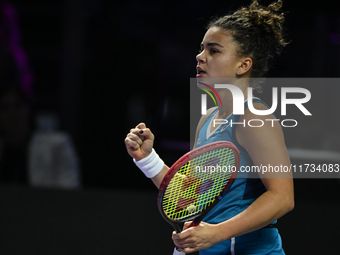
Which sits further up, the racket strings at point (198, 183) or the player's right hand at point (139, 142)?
the player's right hand at point (139, 142)

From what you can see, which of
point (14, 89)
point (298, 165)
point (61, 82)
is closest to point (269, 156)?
point (298, 165)

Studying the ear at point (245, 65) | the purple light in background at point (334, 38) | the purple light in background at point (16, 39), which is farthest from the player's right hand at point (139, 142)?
the purple light in background at point (16, 39)

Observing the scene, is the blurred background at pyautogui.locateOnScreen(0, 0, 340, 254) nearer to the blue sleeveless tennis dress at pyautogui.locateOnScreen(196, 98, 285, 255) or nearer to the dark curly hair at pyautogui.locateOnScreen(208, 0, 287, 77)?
the dark curly hair at pyautogui.locateOnScreen(208, 0, 287, 77)

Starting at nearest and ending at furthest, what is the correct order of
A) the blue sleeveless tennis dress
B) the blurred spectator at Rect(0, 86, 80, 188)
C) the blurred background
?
the blue sleeveless tennis dress → the blurred background → the blurred spectator at Rect(0, 86, 80, 188)

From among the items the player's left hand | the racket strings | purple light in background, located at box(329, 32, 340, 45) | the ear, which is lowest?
the player's left hand

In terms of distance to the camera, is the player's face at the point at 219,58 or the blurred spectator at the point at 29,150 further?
the blurred spectator at the point at 29,150

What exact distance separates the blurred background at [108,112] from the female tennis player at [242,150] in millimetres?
744

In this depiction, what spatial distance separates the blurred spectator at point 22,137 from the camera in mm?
2322

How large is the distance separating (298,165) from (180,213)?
101 centimetres

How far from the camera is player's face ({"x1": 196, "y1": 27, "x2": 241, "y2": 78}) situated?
1.18 meters

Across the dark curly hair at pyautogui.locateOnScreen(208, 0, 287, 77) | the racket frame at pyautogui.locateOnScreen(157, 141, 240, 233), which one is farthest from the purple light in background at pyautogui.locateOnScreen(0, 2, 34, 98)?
the racket frame at pyautogui.locateOnScreen(157, 141, 240, 233)

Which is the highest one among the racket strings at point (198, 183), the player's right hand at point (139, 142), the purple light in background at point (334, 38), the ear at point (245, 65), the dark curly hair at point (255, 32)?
the purple light in background at point (334, 38)

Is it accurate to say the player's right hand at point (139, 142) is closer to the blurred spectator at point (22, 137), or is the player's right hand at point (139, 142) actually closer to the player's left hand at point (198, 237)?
the player's left hand at point (198, 237)

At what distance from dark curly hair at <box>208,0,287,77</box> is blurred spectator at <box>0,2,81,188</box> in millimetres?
1366
